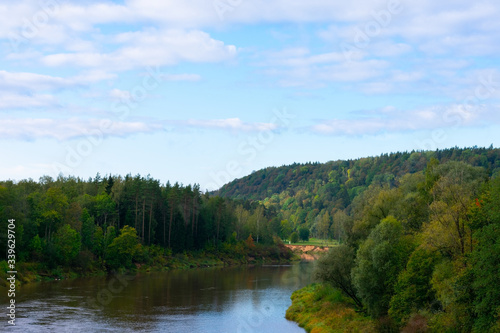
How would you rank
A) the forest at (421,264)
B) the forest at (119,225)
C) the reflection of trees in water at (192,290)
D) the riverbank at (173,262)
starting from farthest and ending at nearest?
the forest at (119,225)
the riverbank at (173,262)
the reflection of trees in water at (192,290)
the forest at (421,264)

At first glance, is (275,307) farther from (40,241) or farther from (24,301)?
(40,241)

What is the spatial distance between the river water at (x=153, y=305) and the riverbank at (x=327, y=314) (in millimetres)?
1589

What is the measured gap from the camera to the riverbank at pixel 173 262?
253 feet

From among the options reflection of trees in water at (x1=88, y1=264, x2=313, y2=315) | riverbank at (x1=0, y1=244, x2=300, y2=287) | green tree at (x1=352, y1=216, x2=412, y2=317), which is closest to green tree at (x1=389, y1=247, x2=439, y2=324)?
green tree at (x1=352, y1=216, x2=412, y2=317)

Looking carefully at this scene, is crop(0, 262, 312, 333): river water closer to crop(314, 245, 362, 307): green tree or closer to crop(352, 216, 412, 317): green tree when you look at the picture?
crop(314, 245, 362, 307): green tree

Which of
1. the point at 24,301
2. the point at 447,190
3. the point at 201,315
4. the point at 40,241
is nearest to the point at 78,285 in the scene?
the point at 40,241

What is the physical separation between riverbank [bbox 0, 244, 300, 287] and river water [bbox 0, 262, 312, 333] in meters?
3.50

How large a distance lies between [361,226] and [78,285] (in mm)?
44803

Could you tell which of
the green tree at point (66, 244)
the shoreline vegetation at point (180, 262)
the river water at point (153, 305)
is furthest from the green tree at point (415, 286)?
the green tree at point (66, 244)

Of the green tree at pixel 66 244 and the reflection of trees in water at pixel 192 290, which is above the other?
the green tree at pixel 66 244

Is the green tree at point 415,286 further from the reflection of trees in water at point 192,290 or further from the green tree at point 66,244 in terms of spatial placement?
the green tree at point 66,244

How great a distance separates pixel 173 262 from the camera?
118m

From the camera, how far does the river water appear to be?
4862 centimetres

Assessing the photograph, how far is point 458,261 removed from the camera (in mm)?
36094
